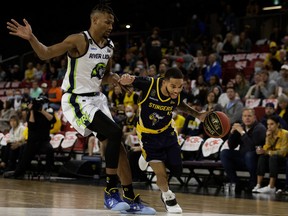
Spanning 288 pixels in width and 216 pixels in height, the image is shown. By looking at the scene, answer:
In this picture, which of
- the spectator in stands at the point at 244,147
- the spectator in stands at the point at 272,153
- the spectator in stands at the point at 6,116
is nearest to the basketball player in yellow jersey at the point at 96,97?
the spectator in stands at the point at 272,153

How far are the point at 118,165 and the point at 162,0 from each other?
59.5 ft

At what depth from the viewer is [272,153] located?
1111 cm

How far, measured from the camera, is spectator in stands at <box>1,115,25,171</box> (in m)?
15.4

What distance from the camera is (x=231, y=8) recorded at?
21438 mm

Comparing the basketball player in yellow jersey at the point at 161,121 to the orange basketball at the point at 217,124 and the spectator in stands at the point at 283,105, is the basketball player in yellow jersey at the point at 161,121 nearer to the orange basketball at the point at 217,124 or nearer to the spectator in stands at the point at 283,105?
the orange basketball at the point at 217,124

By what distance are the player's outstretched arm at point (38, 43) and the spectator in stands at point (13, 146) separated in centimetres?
915

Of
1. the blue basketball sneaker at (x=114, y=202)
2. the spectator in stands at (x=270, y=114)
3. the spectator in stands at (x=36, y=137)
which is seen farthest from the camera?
the spectator in stands at (x=36, y=137)

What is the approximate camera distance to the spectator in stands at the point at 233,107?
42.0 ft

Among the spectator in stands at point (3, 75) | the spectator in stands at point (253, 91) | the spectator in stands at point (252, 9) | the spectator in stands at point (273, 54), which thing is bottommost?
the spectator in stands at point (253, 91)

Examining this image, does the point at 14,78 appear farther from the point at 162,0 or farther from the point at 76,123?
the point at 76,123

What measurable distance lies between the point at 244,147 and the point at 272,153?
67 cm

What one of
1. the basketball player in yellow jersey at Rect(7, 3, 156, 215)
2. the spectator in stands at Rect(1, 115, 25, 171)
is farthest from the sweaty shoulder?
the spectator in stands at Rect(1, 115, 25, 171)

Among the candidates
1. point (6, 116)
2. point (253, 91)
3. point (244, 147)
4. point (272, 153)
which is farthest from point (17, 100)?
point (272, 153)

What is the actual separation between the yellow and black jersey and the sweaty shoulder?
0.77 meters
